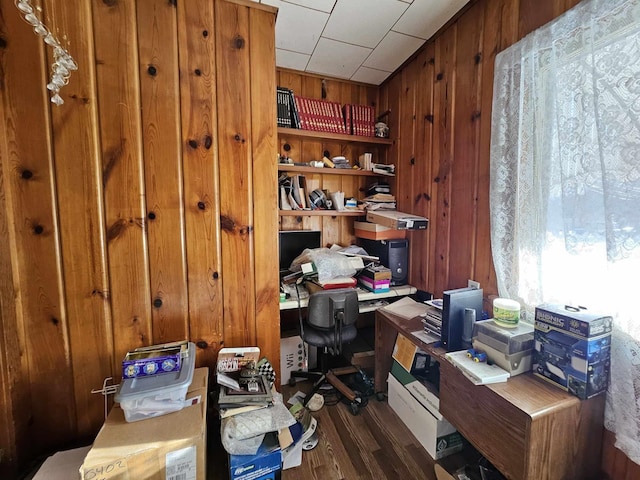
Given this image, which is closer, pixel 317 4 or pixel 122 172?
pixel 122 172

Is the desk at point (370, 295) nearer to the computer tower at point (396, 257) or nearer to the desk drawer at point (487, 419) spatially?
the computer tower at point (396, 257)

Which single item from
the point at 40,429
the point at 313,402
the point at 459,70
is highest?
the point at 459,70

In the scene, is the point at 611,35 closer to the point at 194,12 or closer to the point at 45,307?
the point at 194,12

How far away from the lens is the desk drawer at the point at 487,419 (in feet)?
3.19

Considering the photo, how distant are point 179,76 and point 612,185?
79.3 inches

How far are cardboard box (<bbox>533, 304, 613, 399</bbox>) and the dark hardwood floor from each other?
77cm

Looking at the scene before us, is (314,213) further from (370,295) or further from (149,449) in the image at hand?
(149,449)

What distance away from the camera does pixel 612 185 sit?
3.18 ft

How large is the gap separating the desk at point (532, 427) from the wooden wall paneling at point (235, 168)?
1.23 metres

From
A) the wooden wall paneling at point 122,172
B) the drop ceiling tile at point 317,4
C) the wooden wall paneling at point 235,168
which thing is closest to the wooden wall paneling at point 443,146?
the drop ceiling tile at point 317,4

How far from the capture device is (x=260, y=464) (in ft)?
3.97

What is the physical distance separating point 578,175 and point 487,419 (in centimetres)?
106

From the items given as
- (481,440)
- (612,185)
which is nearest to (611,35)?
(612,185)

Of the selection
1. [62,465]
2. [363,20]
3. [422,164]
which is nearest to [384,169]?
[422,164]
